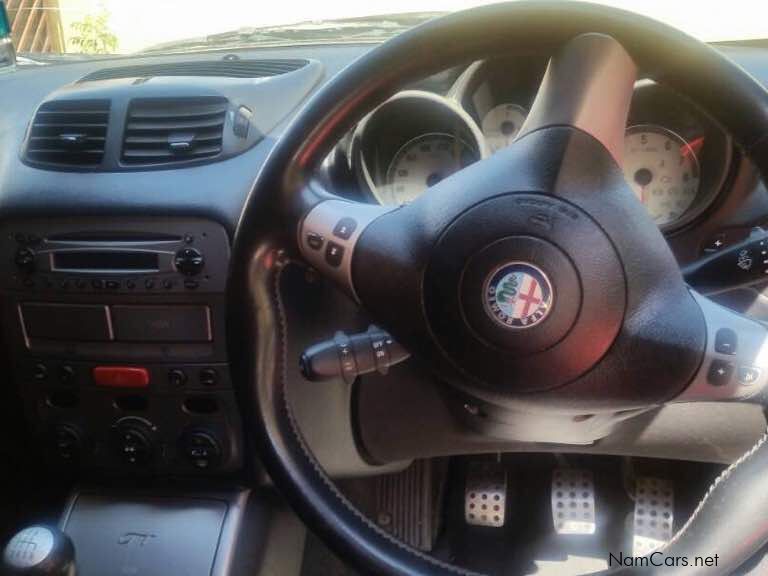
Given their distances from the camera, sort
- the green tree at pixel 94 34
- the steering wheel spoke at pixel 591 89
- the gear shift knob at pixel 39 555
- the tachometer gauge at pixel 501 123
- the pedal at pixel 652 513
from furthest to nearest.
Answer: the green tree at pixel 94 34 → the pedal at pixel 652 513 → the tachometer gauge at pixel 501 123 → the gear shift knob at pixel 39 555 → the steering wheel spoke at pixel 591 89

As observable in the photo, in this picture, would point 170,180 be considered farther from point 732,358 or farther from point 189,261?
point 732,358

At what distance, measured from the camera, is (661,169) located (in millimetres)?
1360

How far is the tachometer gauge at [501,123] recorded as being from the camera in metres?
1.40

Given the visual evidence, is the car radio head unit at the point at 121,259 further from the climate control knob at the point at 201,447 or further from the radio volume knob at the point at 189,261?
the climate control knob at the point at 201,447

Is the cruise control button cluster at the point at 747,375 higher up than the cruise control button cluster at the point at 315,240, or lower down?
lower down

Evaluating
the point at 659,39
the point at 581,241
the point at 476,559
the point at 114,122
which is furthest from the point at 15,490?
the point at 659,39

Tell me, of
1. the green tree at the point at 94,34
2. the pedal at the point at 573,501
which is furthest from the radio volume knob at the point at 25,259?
the green tree at the point at 94,34

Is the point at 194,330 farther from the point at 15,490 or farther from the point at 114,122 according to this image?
the point at 15,490

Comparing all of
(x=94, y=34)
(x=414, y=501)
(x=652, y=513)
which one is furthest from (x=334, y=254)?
(x=94, y=34)

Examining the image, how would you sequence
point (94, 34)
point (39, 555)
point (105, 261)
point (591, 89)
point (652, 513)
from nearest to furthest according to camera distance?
point (591, 89)
point (39, 555)
point (105, 261)
point (652, 513)
point (94, 34)

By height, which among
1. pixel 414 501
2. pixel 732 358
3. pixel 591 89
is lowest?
pixel 414 501

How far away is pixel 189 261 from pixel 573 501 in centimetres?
93

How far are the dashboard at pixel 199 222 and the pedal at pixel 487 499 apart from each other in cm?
37

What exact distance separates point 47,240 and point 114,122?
0.21 meters
